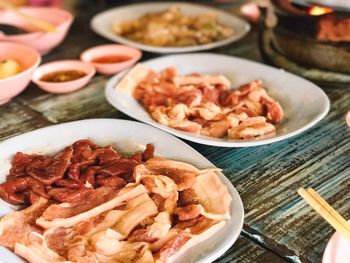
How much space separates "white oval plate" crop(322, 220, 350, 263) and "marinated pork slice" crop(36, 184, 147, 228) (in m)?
0.44

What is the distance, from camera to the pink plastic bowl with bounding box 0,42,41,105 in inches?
67.2

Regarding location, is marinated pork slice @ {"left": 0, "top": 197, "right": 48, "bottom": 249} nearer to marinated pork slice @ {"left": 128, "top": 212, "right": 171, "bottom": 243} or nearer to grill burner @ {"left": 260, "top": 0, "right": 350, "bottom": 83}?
marinated pork slice @ {"left": 128, "top": 212, "right": 171, "bottom": 243}

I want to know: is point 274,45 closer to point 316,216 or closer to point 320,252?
point 316,216

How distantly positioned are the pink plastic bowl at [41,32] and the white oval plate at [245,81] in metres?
0.46

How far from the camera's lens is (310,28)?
1.87 metres

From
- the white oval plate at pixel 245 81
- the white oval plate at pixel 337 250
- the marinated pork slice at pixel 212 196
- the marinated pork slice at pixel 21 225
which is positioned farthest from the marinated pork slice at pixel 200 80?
the white oval plate at pixel 337 250

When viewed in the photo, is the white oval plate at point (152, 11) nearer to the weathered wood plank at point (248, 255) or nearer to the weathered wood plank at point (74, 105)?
the weathered wood plank at point (74, 105)

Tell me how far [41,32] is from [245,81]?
0.87 meters

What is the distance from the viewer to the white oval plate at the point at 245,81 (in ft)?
4.81

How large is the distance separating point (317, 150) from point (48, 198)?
812 mm

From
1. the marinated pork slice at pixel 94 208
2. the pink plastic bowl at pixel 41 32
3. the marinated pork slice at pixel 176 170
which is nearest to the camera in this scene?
the marinated pork slice at pixel 94 208

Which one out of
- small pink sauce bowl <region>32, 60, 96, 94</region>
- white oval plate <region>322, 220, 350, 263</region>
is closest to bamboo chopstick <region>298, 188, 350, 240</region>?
white oval plate <region>322, 220, 350, 263</region>

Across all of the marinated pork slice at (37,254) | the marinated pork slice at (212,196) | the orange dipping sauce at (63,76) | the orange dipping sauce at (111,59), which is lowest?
the marinated pork slice at (37,254)

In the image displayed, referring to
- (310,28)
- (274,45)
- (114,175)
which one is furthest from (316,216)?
(274,45)
